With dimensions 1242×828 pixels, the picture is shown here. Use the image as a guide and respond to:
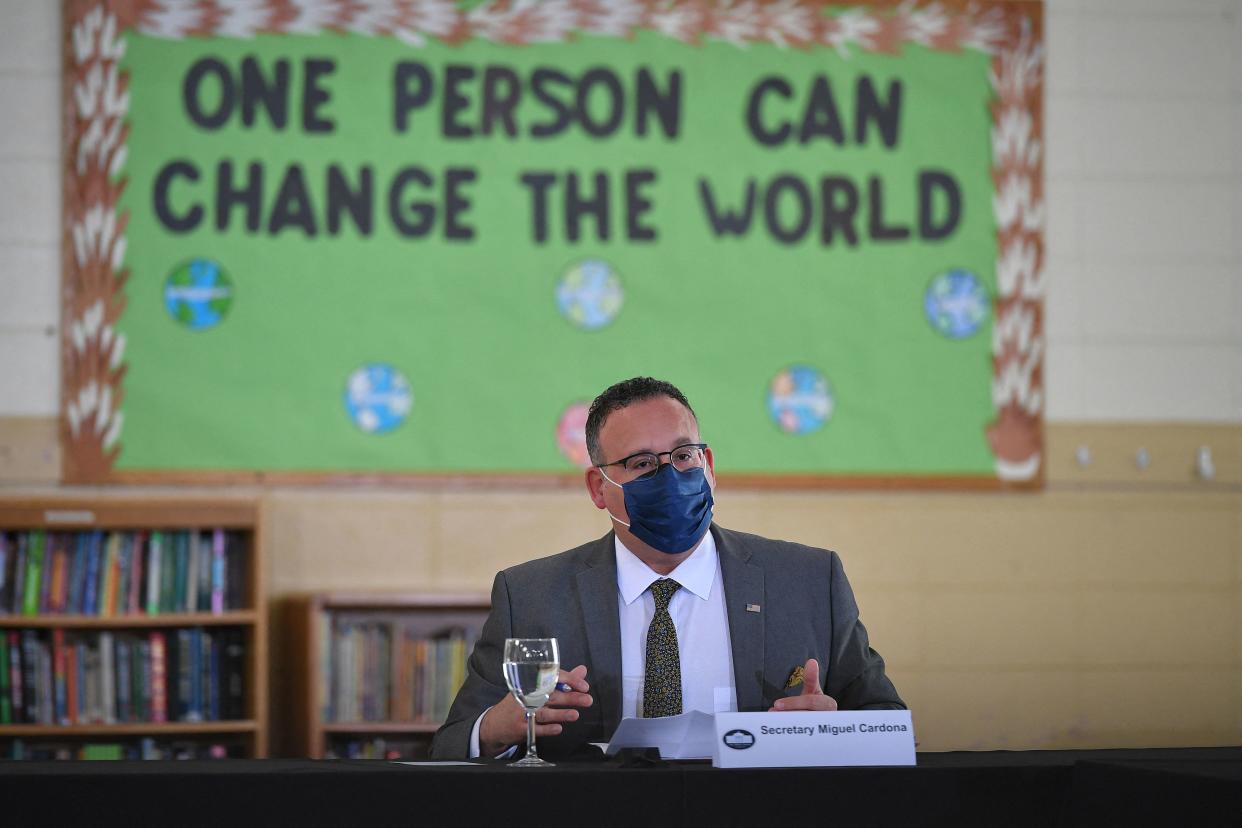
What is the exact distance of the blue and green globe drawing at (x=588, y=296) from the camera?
15.0ft

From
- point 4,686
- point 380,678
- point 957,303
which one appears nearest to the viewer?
point 4,686

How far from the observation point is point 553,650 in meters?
2.01

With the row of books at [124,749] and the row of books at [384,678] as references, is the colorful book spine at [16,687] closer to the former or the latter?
the row of books at [124,749]

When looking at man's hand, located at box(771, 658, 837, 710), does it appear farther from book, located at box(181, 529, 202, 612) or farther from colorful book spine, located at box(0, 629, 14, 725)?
colorful book spine, located at box(0, 629, 14, 725)

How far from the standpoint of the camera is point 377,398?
4.52m

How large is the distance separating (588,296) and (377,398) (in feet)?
2.55

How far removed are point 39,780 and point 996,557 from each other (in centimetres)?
359

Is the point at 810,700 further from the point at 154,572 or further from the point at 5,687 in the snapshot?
the point at 5,687

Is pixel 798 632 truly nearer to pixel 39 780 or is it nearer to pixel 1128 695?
pixel 39 780

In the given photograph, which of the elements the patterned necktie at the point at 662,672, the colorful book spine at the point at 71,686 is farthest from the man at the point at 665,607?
the colorful book spine at the point at 71,686

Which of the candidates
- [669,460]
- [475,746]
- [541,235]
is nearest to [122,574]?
[541,235]

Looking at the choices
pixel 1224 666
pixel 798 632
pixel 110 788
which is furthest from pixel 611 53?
pixel 110 788

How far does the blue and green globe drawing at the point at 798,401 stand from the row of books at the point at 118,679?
1917mm

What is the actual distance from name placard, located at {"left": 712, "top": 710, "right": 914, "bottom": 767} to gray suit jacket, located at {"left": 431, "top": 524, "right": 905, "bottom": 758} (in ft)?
2.04
